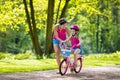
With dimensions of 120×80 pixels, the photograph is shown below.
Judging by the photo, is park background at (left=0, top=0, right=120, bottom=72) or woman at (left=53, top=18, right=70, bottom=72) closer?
woman at (left=53, top=18, right=70, bottom=72)

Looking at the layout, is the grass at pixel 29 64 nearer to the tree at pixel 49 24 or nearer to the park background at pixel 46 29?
the park background at pixel 46 29

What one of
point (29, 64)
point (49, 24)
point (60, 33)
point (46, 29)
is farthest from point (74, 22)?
point (60, 33)

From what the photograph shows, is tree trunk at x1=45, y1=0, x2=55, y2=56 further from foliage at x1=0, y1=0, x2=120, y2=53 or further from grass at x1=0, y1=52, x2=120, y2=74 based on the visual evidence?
grass at x1=0, y1=52, x2=120, y2=74

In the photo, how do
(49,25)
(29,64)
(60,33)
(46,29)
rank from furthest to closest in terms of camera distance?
(46,29) → (49,25) → (29,64) → (60,33)

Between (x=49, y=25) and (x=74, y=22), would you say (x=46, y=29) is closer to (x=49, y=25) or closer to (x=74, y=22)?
(x=49, y=25)

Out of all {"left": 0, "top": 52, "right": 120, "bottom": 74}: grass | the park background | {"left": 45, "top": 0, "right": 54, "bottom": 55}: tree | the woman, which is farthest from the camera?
{"left": 45, "top": 0, "right": 54, "bottom": 55}: tree

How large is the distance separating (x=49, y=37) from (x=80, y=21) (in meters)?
36.3

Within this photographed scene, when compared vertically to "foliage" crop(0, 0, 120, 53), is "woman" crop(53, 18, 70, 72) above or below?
above

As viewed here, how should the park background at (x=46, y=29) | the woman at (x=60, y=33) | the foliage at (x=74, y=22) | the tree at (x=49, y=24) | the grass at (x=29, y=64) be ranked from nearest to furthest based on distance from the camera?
the woman at (x=60, y=33)
the grass at (x=29, y=64)
the park background at (x=46, y=29)
the tree at (x=49, y=24)
the foliage at (x=74, y=22)

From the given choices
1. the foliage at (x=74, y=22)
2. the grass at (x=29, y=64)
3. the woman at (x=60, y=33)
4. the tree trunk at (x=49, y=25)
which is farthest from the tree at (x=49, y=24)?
the woman at (x=60, y=33)

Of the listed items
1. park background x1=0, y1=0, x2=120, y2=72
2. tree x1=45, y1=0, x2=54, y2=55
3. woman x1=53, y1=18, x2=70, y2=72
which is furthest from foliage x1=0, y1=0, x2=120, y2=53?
woman x1=53, y1=18, x2=70, y2=72

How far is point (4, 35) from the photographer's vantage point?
168 ft

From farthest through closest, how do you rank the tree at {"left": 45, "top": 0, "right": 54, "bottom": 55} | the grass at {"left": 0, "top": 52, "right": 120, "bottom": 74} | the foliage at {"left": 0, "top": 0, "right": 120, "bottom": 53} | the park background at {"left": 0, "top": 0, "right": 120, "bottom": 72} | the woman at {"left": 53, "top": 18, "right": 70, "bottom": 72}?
the foliage at {"left": 0, "top": 0, "right": 120, "bottom": 53} → the tree at {"left": 45, "top": 0, "right": 54, "bottom": 55} → the park background at {"left": 0, "top": 0, "right": 120, "bottom": 72} → the grass at {"left": 0, "top": 52, "right": 120, "bottom": 74} → the woman at {"left": 53, "top": 18, "right": 70, "bottom": 72}

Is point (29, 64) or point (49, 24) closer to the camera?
point (29, 64)
